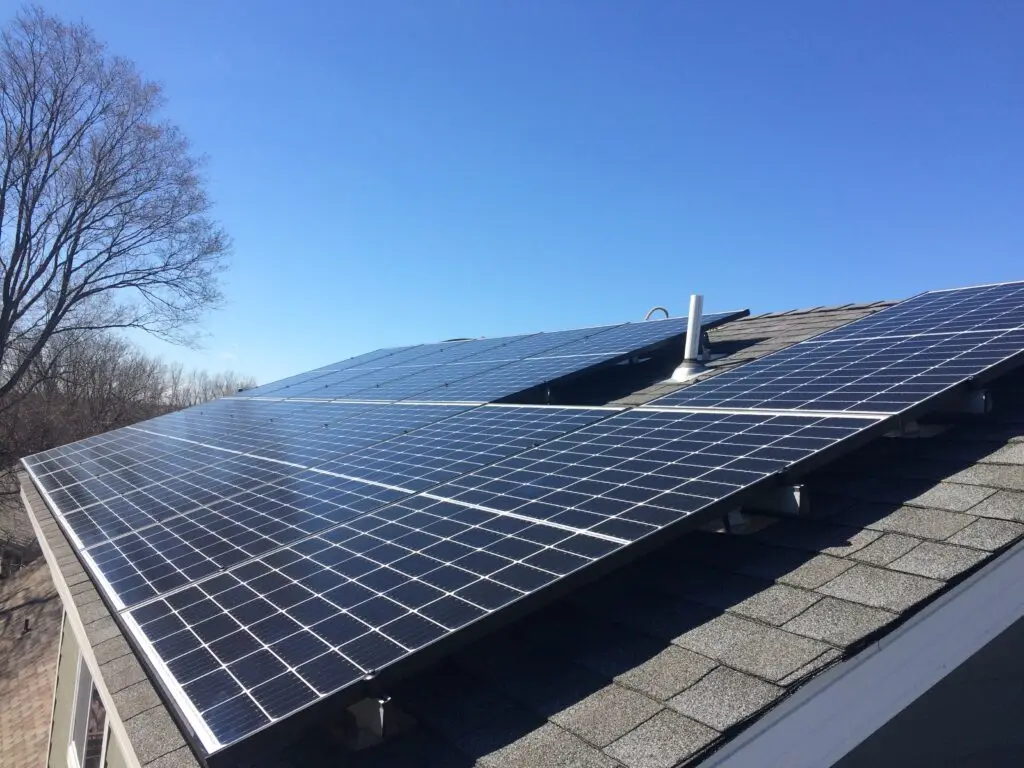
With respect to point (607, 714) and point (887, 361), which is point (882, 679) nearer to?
point (607, 714)

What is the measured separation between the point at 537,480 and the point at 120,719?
9.59ft

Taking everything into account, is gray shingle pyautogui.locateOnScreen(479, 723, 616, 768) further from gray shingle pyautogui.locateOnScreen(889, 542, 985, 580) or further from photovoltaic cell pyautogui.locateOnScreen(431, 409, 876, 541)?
gray shingle pyautogui.locateOnScreen(889, 542, 985, 580)

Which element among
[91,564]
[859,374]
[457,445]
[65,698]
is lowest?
[65,698]

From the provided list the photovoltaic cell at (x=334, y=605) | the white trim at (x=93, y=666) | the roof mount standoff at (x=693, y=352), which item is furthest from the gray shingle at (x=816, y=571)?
the roof mount standoff at (x=693, y=352)

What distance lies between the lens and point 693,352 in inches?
372

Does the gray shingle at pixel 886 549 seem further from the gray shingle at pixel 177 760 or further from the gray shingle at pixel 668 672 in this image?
the gray shingle at pixel 177 760

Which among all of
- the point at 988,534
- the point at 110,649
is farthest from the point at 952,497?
the point at 110,649

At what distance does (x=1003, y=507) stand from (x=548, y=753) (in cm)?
292

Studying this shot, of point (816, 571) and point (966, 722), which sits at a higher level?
point (816, 571)

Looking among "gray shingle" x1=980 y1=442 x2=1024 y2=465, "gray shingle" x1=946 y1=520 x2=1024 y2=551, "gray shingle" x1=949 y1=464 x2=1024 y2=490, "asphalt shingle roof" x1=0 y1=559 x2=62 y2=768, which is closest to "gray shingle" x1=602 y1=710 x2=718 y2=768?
"gray shingle" x1=946 y1=520 x2=1024 y2=551

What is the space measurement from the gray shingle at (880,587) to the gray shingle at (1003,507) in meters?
0.80

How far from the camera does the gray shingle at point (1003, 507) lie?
153 inches

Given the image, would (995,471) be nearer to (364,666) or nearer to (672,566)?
(672,566)

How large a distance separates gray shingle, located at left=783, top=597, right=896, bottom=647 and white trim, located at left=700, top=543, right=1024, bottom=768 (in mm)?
78
